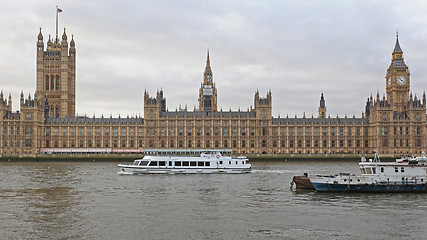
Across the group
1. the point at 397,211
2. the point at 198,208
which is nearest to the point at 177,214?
the point at 198,208

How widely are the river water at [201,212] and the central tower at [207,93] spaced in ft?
304

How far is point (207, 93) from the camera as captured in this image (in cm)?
15100

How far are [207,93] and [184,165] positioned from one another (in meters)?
80.8

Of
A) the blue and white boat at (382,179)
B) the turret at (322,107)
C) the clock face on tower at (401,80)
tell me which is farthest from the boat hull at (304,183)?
the turret at (322,107)

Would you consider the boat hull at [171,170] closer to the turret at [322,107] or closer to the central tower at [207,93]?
the central tower at [207,93]

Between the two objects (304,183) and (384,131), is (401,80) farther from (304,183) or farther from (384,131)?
(304,183)

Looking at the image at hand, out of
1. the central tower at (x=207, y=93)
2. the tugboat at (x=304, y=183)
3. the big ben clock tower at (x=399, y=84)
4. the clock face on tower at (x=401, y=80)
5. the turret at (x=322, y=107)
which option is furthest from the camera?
the turret at (x=322, y=107)

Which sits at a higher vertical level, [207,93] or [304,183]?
[207,93]

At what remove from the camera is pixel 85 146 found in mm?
131750

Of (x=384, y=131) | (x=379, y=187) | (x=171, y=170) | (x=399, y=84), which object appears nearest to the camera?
(x=379, y=187)

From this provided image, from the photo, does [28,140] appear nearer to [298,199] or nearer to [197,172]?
[197,172]

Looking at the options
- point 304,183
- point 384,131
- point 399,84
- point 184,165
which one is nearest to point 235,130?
point 384,131

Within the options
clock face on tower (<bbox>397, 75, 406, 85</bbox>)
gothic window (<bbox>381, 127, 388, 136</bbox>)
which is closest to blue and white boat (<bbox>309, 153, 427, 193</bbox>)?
gothic window (<bbox>381, 127, 388, 136</bbox>)

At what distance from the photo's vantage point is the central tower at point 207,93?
5822 inches
